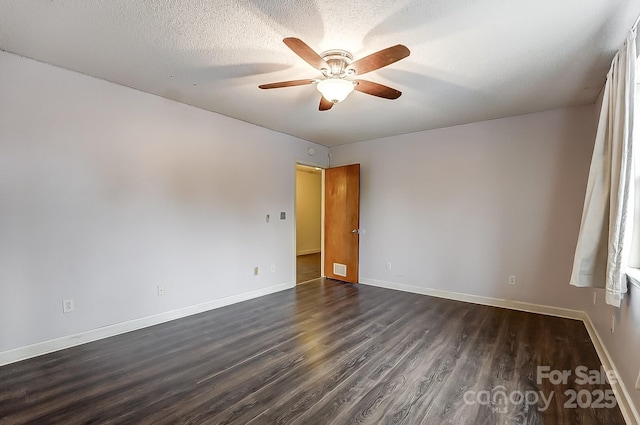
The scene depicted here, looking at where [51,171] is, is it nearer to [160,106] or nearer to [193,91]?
[160,106]

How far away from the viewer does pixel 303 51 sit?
72.4 inches

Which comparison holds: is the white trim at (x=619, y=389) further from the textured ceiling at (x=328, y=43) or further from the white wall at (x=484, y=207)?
the textured ceiling at (x=328, y=43)

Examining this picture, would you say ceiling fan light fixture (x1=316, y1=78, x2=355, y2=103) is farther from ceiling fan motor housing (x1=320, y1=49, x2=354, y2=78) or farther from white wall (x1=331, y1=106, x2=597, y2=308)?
white wall (x1=331, y1=106, x2=597, y2=308)

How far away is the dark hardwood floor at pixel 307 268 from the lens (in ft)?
18.3

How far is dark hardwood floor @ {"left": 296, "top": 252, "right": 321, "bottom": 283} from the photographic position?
5.58 meters

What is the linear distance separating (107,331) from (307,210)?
6076 millimetres

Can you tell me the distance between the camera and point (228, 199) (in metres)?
3.94

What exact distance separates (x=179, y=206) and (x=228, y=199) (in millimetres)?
667

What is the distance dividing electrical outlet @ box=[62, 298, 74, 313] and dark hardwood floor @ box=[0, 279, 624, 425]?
1.21 ft

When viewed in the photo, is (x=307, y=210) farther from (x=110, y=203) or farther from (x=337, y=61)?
(x=337, y=61)

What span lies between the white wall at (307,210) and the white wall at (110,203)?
4093 millimetres

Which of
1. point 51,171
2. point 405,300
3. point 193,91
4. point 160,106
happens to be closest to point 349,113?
point 193,91

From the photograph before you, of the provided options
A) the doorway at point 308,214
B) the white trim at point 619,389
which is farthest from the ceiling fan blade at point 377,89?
the doorway at point 308,214

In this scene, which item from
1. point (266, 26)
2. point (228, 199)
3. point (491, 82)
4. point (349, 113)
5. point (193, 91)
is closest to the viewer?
point (266, 26)
